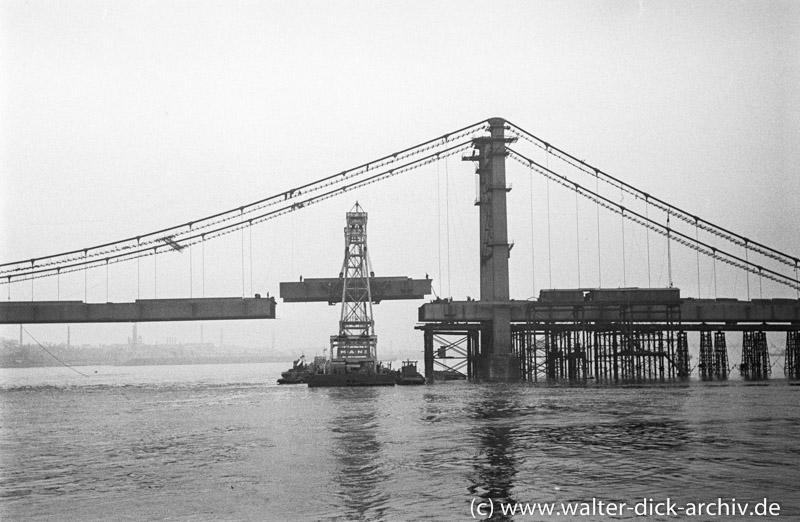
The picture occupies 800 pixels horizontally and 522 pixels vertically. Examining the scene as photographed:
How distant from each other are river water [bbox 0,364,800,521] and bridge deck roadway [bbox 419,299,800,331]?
42.5m

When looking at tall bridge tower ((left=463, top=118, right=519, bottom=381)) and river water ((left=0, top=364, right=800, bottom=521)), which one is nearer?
river water ((left=0, top=364, right=800, bottom=521))

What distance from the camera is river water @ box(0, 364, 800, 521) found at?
95.6 ft

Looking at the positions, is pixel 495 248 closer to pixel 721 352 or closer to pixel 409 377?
pixel 409 377

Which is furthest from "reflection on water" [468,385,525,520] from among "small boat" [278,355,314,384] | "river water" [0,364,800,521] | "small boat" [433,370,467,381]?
"small boat" [433,370,467,381]

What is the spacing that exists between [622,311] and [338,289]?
38.5 m

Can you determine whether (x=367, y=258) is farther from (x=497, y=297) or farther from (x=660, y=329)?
(x=660, y=329)

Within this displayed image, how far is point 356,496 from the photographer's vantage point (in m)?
Result: 30.3

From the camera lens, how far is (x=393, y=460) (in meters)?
38.6

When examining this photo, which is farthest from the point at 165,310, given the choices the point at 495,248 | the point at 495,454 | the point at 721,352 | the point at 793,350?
the point at 793,350

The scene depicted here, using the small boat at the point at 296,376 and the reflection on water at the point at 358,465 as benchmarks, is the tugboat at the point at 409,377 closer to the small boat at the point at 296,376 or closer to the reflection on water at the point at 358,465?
the small boat at the point at 296,376

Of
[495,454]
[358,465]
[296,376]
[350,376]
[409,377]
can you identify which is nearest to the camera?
[358,465]

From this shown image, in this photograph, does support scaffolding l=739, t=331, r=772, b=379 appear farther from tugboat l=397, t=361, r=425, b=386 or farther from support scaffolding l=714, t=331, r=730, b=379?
tugboat l=397, t=361, r=425, b=386

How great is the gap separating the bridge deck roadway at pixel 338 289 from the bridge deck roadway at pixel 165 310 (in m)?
3.41

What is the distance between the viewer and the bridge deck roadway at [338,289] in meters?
123
